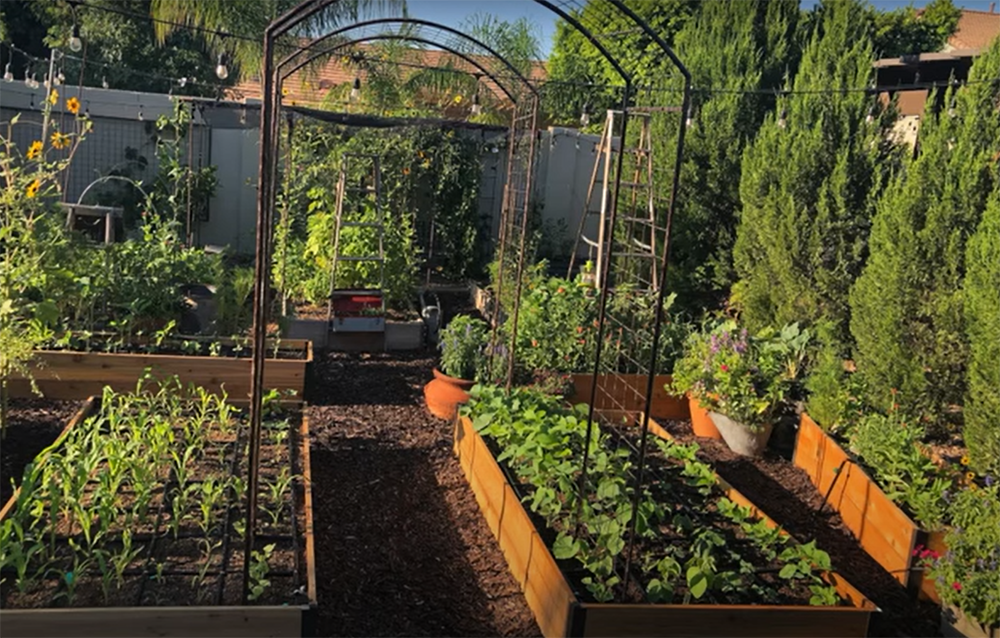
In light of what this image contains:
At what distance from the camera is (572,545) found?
3.25 metres

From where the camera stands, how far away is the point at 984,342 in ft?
15.2

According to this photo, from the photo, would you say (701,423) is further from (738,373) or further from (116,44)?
(116,44)

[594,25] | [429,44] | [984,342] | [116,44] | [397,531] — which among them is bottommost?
[397,531]

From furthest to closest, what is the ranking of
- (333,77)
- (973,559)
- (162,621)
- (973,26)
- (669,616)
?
1. (973,26)
2. (333,77)
3. (973,559)
4. (669,616)
5. (162,621)

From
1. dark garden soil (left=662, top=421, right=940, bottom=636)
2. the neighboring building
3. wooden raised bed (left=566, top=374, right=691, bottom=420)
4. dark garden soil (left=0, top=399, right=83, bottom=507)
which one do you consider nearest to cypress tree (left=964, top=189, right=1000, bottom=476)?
dark garden soil (left=662, top=421, right=940, bottom=636)

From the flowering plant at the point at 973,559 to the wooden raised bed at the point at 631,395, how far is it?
2.39m

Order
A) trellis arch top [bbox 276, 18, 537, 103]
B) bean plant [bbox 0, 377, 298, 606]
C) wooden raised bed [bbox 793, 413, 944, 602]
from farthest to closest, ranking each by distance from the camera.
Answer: trellis arch top [bbox 276, 18, 537, 103]
wooden raised bed [bbox 793, 413, 944, 602]
bean plant [bbox 0, 377, 298, 606]

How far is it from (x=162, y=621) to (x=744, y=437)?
12.7ft

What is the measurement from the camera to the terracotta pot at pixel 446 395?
5.67 metres

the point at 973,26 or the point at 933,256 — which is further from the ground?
the point at 973,26

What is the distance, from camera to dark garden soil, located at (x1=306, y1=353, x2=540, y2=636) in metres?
3.30

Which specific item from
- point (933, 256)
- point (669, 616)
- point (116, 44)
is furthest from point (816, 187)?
point (116, 44)

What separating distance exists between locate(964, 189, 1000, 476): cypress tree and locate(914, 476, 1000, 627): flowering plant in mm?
917

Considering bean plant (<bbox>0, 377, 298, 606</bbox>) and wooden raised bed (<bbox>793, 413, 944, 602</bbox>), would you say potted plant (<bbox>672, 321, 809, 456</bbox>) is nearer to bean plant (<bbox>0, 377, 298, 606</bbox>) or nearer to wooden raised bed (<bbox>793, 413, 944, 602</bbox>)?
wooden raised bed (<bbox>793, 413, 944, 602</bbox>)
